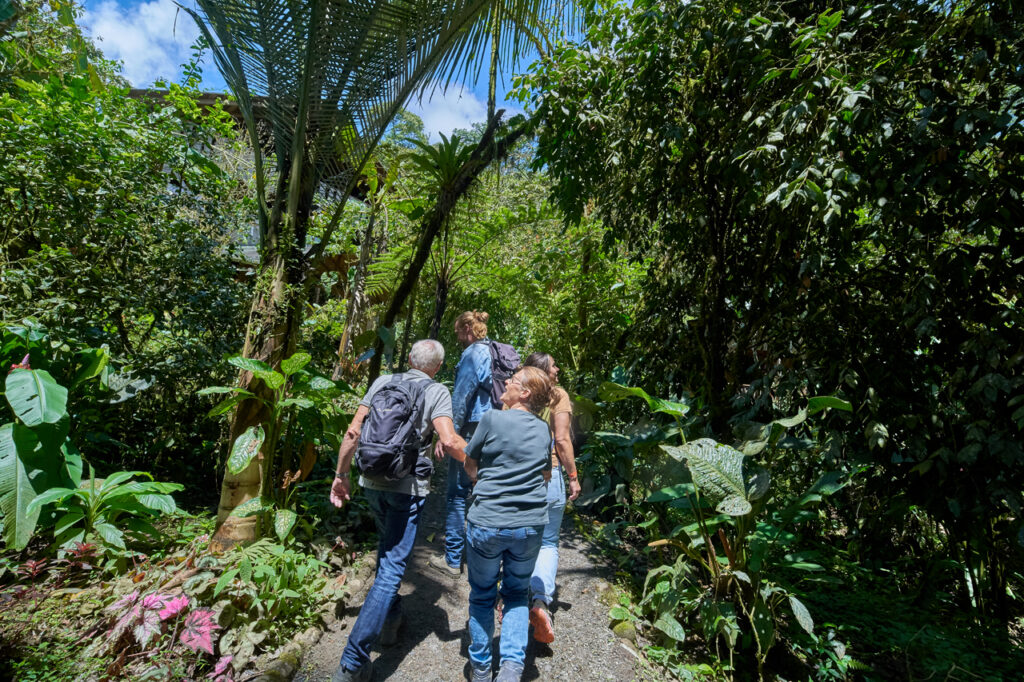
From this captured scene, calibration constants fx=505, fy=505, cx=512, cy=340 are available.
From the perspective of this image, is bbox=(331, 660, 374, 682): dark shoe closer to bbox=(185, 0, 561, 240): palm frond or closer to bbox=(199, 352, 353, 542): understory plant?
bbox=(199, 352, 353, 542): understory plant

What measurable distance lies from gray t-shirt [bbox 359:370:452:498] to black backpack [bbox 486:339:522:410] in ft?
3.28

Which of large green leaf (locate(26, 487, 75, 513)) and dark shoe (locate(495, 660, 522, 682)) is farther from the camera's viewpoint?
large green leaf (locate(26, 487, 75, 513))

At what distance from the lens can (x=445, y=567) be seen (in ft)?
12.6

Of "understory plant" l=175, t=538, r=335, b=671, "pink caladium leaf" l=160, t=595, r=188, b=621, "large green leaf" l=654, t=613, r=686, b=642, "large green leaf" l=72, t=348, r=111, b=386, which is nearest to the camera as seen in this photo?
"pink caladium leaf" l=160, t=595, r=188, b=621

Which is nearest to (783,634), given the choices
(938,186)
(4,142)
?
(938,186)

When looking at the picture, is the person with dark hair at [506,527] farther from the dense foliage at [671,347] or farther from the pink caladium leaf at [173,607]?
the pink caladium leaf at [173,607]

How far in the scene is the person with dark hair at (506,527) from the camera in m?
2.41

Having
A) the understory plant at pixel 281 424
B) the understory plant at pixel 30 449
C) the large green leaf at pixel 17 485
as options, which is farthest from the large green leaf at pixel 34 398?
the understory plant at pixel 281 424

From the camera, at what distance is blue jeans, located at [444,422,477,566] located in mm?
3760

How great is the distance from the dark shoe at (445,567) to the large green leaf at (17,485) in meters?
2.39

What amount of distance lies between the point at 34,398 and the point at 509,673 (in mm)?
2881

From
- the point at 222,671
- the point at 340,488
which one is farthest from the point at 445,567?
the point at 222,671

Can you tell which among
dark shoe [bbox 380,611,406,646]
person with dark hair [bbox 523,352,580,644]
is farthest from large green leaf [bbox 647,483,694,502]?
dark shoe [bbox 380,611,406,646]

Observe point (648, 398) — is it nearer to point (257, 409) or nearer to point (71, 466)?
point (257, 409)
